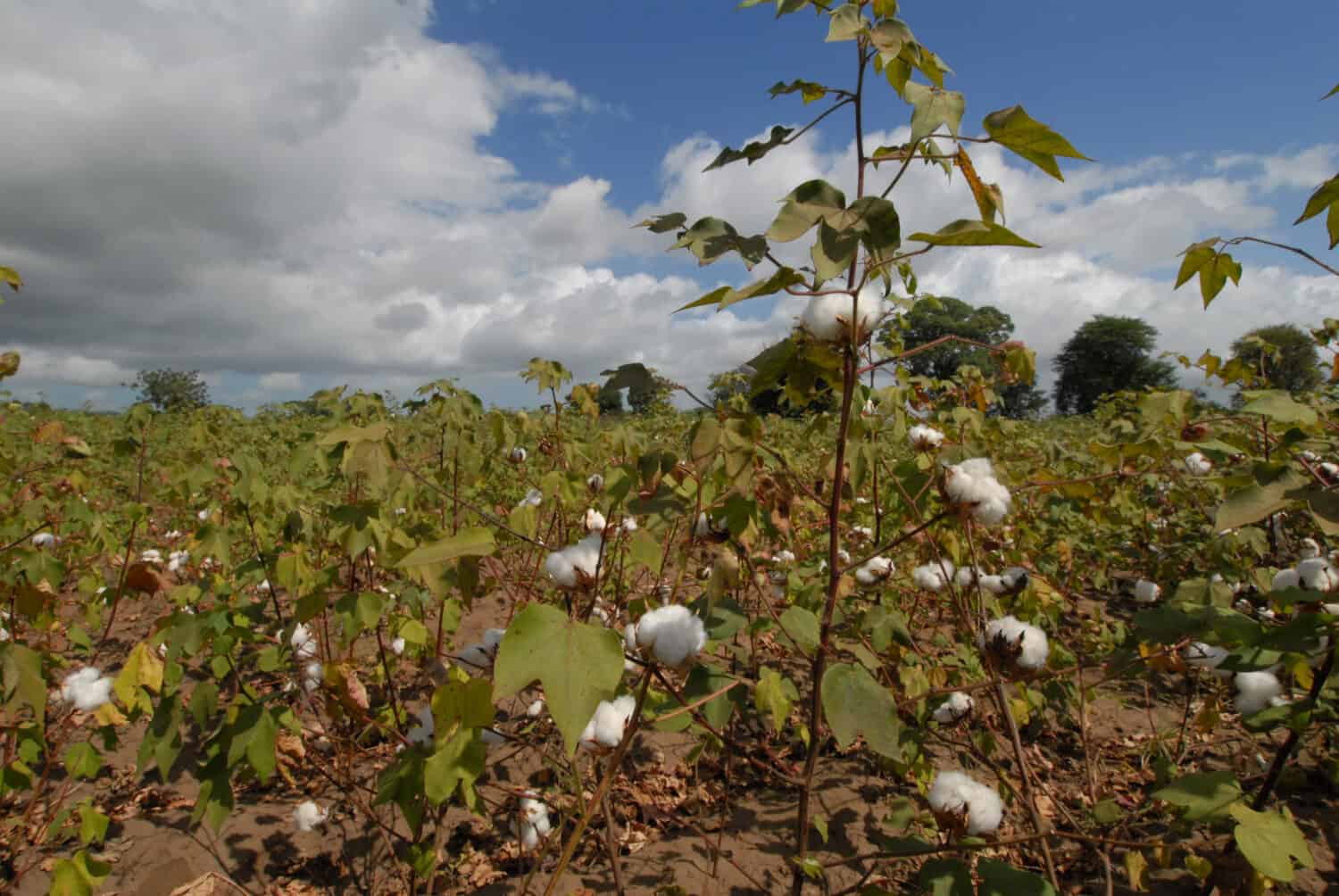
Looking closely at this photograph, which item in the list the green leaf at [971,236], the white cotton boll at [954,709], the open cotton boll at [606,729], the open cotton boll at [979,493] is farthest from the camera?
the white cotton boll at [954,709]

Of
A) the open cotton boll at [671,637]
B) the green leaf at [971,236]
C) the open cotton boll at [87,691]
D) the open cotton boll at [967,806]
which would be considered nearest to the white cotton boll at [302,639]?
the open cotton boll at [87,691]

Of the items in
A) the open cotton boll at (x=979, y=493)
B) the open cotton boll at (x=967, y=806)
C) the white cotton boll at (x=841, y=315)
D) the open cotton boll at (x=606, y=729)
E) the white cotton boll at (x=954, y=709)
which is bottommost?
the white cotton boll at (x=954, y=709)

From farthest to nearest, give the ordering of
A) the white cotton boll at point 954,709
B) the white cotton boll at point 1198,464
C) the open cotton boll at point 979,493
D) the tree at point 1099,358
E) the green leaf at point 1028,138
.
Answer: the tree at point 1099,358
the white cotton boll at point 1198,464
the white cotton boll at point 954,709
the open cotton boll at point 979,493
the green leaf at point 1028,138

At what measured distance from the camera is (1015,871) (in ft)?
3.48

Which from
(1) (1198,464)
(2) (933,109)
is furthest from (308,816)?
(1) (1198,464)

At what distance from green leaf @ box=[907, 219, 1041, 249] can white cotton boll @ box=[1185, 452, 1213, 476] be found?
2878 millimetres

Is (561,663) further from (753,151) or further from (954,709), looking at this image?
(954,709)

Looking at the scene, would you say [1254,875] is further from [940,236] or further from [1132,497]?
[1132,497]

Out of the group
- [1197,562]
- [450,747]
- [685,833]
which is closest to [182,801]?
[685,833]

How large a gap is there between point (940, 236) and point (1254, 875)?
1592mm

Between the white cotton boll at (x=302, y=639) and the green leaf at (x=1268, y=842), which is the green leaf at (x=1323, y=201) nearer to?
the green leaf at (x=1268, y=842)

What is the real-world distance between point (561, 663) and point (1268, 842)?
1.20 meters

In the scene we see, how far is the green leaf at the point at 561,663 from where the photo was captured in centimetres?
74

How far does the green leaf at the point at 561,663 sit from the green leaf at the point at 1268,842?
1061mm
